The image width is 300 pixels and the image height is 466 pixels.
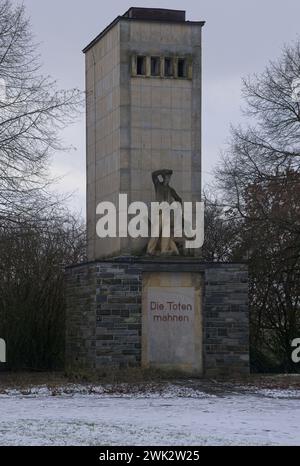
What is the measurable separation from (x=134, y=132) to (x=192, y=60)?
254 cm

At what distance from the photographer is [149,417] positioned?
52.3 feet

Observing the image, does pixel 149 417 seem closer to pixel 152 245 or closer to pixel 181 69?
pixel 152 245

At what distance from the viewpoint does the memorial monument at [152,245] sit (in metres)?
23.9

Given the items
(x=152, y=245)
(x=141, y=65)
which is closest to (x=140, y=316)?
(x=152, y=245)

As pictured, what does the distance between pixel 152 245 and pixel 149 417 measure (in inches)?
Answer: 351

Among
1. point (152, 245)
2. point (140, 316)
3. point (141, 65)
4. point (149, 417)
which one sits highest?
point (141, 65)

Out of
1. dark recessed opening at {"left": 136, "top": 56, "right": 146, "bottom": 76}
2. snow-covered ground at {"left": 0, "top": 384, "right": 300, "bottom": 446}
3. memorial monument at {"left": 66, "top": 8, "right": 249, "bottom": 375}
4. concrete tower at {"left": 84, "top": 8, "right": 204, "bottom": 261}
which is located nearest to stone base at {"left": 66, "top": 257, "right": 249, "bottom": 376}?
memorial monument at {"left": 66, "top": 8, "right": 249, "bottom": 375}

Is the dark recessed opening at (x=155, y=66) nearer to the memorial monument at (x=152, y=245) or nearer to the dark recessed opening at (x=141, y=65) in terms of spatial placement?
the memorial monument at (x=152, y=245)

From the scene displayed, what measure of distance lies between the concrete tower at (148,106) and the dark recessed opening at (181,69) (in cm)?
3

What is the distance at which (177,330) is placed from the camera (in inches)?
951

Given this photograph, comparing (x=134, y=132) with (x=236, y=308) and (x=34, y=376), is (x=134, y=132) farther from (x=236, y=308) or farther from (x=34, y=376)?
(x=34, y=376)

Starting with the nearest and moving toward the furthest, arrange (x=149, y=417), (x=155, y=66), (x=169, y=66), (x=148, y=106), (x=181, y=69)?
(x=149, y=417) < (x=148, y=106) < (x=155, y=66) < (x=169, y=66) < (x=181, y=69)

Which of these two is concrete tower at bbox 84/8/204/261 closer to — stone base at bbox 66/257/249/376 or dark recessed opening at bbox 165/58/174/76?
dark recessed opening at bbox 165/58/174/76

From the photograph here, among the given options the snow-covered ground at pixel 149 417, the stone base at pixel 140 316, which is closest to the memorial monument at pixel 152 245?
the stone base at pixel 140 316
